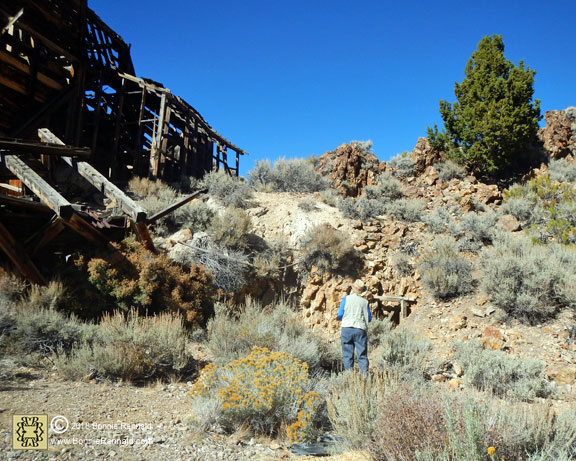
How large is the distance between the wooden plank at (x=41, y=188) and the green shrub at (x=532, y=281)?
9.28 metres

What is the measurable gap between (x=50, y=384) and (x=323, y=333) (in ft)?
20.7

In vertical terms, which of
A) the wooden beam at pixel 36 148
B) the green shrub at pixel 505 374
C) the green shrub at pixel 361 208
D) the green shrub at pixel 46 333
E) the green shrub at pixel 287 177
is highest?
the green shrub at pixel 287 177

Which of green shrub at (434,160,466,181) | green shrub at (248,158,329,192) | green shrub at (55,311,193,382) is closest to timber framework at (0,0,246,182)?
green shrub at (248,158,329,192)

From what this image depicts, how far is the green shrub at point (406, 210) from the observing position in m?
12.9

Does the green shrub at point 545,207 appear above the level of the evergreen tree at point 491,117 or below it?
below

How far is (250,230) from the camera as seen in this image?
11320 mm

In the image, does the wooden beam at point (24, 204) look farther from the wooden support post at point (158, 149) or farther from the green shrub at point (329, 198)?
the green shrub at point (329, 198)

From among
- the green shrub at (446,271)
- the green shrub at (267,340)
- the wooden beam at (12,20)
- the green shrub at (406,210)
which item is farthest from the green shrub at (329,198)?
the wooden beam at (12,20)

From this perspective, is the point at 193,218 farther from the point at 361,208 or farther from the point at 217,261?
the point at 361,208

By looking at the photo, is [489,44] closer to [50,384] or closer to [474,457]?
[474,457]

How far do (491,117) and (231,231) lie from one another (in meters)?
11.5

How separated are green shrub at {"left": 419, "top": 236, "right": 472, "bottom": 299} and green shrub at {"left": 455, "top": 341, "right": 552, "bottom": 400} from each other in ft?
9.11

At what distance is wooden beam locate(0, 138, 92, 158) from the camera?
655 centimetres

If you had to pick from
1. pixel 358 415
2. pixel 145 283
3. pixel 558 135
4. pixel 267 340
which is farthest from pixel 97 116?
pixel 558 135
